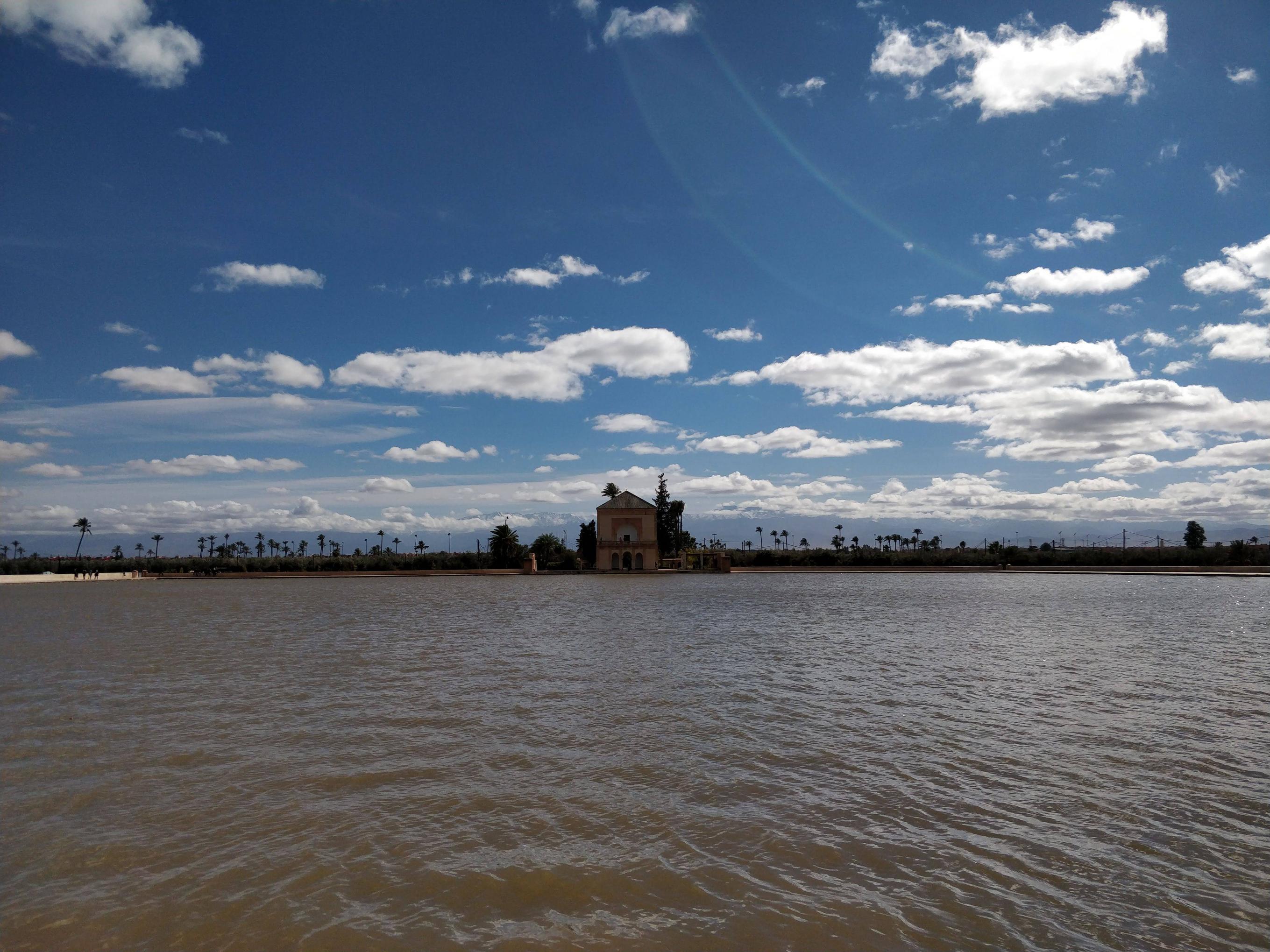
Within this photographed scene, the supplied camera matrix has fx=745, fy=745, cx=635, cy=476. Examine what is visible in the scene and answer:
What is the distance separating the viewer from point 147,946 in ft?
12.9

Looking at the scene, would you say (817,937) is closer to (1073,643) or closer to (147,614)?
(1073,643)

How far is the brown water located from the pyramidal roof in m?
57.9

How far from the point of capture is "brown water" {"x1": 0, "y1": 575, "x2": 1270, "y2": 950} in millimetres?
4242

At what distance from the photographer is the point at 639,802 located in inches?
245

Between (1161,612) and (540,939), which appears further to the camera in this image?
(1161,612)

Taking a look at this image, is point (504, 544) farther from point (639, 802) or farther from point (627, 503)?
point (639, 802)

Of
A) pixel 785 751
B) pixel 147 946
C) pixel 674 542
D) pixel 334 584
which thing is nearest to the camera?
pixel 147 946

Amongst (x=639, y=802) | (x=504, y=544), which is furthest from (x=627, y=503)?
(x=639, y=802)

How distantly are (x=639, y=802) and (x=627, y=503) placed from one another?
222 feet

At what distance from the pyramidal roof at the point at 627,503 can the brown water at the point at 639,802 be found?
57.9 meters

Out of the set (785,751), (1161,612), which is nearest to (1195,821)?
(785,751)

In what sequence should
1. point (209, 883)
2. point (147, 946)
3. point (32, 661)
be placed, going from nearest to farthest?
point (147, 946), point (209, 883), point (32, 661)

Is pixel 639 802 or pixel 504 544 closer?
pixel 639 802

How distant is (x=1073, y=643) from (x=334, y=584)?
5215 centimetres
